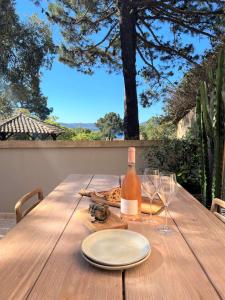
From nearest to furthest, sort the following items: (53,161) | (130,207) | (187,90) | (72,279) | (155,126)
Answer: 1. (72,279)
2. (130,207)
3. (53,161)
4. (187,90)
5. (155,126)

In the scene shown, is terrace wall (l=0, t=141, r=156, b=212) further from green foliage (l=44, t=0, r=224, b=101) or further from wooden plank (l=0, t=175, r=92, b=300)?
wooden plank (l=0, t=175, r=92, b=300)

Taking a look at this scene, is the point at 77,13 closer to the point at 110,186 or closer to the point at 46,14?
the point at 46,14

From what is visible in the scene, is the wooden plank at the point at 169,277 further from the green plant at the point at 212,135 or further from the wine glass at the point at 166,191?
the green plant at the point at 212,135

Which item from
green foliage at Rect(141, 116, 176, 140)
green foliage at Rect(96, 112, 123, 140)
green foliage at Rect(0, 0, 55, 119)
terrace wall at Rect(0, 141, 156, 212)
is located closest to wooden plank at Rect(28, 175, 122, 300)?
terrace wall at Rect(0, 141, 156, 212)

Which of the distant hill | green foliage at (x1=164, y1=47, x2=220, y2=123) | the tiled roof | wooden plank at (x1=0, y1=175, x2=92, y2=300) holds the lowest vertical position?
wooden plank at (x1=0, y1=175, x2=92, y2=300)

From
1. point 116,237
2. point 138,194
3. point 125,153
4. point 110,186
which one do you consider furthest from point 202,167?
point 116,237

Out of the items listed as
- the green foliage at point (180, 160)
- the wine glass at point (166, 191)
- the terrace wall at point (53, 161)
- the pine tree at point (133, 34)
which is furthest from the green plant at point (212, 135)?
the wine glass at point (166, 191)

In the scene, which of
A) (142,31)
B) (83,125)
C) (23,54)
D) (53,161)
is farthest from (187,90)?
(83,125)

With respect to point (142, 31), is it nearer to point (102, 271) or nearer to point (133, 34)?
point (133, 34)

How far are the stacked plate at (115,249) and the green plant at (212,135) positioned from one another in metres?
2.08

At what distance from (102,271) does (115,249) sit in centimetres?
13

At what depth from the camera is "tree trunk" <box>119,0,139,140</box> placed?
15.1 ft

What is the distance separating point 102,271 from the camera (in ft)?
2.73

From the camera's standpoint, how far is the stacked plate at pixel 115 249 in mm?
849
